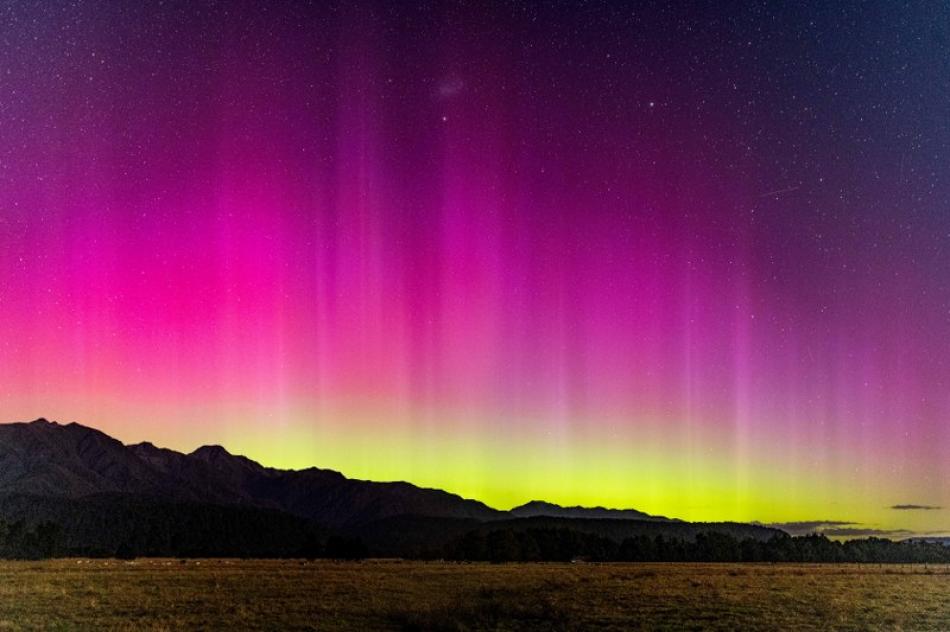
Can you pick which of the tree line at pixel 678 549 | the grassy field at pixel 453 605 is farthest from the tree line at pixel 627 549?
the grassy field at pixel 453 605

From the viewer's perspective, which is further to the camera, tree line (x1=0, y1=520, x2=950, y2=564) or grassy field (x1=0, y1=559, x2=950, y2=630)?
tree line (x1=0, y1=520, x2=950, y2=564)

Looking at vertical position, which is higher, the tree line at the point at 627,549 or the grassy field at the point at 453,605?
the grassy field at the point at 453,605

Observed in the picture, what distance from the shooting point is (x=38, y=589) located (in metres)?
47.1

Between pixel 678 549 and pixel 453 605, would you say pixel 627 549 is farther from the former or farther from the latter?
pixel 453 605

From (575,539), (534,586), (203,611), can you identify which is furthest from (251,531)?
(203,611)

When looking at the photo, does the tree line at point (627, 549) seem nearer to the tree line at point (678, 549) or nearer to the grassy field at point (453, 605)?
the tree line at point (678, 549)

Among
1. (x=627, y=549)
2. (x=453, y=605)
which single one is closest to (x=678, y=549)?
(x=627, y=549)

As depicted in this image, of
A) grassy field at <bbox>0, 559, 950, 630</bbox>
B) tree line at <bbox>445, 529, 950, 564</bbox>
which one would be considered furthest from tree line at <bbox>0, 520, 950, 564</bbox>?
grassy field at <bbox>0, 559, 950, 630</bbox>

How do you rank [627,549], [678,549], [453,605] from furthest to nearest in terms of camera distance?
[627,549], [678,549], [453,605]

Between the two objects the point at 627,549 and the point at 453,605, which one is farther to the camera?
the point at 627,549

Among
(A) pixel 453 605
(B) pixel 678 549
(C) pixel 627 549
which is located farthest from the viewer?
(C) pixel 627 549

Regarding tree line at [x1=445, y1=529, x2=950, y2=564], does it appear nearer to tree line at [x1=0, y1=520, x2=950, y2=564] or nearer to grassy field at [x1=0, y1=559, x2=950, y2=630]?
tree line at [x1=0, y1=520, x2=950, y2=564]

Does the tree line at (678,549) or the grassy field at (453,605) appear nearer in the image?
the grassy field at (453,605)

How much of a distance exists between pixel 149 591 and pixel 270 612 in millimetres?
13671
